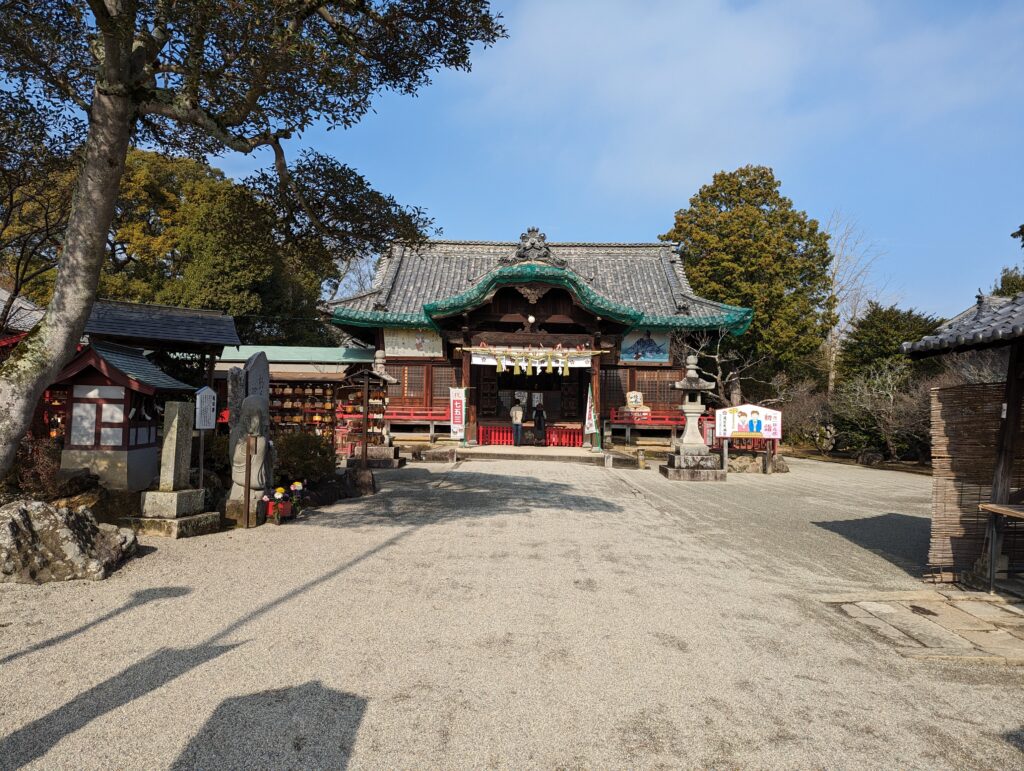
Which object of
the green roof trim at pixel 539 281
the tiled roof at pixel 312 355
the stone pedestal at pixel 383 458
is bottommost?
the stone pedestal at pixel 383 458

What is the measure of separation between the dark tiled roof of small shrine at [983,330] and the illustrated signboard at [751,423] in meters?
9.15

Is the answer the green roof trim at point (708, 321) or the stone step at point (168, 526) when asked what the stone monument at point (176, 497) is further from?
the green roof trim at point (708, 321)

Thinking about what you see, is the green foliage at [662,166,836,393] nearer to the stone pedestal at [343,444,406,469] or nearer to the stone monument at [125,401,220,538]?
the stone pedestal at [343,444,406,469]

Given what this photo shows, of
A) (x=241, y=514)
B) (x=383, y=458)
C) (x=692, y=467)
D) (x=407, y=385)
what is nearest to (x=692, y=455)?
(x=692, y=467)

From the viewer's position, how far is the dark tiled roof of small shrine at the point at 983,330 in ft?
17.4

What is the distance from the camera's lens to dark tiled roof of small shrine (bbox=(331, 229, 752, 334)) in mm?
19078

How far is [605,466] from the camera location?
16953mm

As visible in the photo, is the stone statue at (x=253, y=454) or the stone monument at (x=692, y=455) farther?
the stone monument at (x=692, y=455)

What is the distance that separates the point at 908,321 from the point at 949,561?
61.4 feet

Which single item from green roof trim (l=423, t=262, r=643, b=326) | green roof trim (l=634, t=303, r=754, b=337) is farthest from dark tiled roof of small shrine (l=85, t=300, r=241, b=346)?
green roof trim (l=634, t=303, r=754, b=337)

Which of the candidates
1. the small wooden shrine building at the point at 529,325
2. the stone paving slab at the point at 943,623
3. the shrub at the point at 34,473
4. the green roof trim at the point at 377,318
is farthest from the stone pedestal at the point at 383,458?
the stone paving slab at the point at 943,623

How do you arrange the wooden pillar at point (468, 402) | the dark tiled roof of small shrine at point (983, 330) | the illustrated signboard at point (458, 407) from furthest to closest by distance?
the wooden pillar at point (468, 402) → the illustrated signboard at point (458, 407) → the dark tiled roof of small shrine at point (983, 330)

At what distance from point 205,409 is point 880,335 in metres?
22.4

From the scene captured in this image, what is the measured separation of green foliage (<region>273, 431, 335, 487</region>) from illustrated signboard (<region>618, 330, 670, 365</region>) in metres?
13.8
